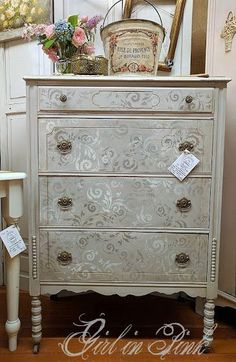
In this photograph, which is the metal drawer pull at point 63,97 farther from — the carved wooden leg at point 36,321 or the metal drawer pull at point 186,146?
the carved wooden leg at point 36,321

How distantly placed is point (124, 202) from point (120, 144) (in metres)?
0.24

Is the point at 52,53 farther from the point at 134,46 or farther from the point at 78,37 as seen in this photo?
the point at 134,46

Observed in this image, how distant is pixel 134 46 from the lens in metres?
1.28

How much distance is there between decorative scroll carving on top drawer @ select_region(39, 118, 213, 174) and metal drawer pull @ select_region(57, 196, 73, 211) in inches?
4.7

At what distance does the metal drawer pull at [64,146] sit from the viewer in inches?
47.7

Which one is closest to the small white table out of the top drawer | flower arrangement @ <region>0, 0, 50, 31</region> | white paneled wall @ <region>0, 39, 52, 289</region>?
the top drawer

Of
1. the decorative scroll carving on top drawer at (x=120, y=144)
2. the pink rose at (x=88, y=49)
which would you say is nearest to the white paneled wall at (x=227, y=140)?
the decorative scroll carving on top drawer at (x=120, y=144)

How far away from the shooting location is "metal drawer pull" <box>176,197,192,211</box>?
1.23 m

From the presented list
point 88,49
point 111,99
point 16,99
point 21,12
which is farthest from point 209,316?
point 21,12

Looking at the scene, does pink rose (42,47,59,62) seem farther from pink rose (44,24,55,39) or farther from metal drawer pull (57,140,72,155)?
metal drawer pull (57,140,72,155)

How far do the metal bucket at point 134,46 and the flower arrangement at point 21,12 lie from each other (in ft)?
1.97

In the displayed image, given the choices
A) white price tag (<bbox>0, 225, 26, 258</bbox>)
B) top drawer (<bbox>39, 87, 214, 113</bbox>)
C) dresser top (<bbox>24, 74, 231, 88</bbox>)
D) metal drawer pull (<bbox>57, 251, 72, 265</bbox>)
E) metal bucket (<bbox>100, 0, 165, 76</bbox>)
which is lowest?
metal drawer pull (<bbox>57, 251, 72, 265</bbox>)

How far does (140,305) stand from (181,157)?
3.24 ft

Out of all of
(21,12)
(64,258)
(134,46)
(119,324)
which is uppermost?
(21,12)
